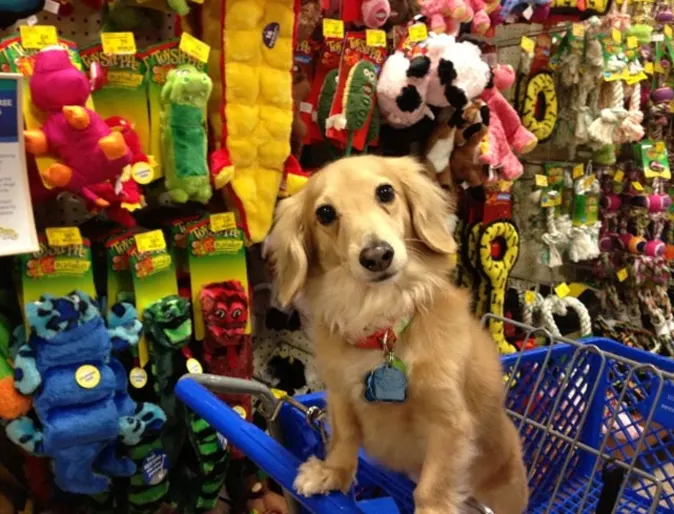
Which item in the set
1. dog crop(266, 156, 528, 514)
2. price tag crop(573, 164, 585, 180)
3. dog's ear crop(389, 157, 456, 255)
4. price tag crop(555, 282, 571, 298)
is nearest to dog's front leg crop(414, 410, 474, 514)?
dog crop(266, 156, 528, 514)

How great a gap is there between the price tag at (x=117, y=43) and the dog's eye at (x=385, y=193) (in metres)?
0.58

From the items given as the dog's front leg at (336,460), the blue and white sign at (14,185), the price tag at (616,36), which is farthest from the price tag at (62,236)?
the price tag at (616,36)

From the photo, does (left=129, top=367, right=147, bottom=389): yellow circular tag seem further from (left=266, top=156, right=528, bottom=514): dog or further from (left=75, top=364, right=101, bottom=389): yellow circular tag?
(left=266, top=156, right=528, bottom=514): dog

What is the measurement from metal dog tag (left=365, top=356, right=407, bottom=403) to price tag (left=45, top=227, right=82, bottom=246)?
0.63 meters

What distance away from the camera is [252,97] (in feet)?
4.27

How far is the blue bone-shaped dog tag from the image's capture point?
2.59 feet

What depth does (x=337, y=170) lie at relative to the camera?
36.2 inches

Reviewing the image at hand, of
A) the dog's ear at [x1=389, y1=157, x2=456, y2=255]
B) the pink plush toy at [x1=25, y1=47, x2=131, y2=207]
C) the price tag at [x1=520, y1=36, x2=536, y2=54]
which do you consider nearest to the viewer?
the dog's ear at [x1=389, y1=157, x2=456, y2=255]

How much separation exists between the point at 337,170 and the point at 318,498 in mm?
445

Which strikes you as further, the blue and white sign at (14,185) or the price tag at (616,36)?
the price tag at (616,36)

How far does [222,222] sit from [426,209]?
55 centimetres

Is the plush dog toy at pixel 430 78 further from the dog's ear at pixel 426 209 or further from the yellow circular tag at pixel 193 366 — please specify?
the yellow circular tag at pixel 193 366

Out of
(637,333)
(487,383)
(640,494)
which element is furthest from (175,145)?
(637,333)

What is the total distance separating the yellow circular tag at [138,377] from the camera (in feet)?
4.13
